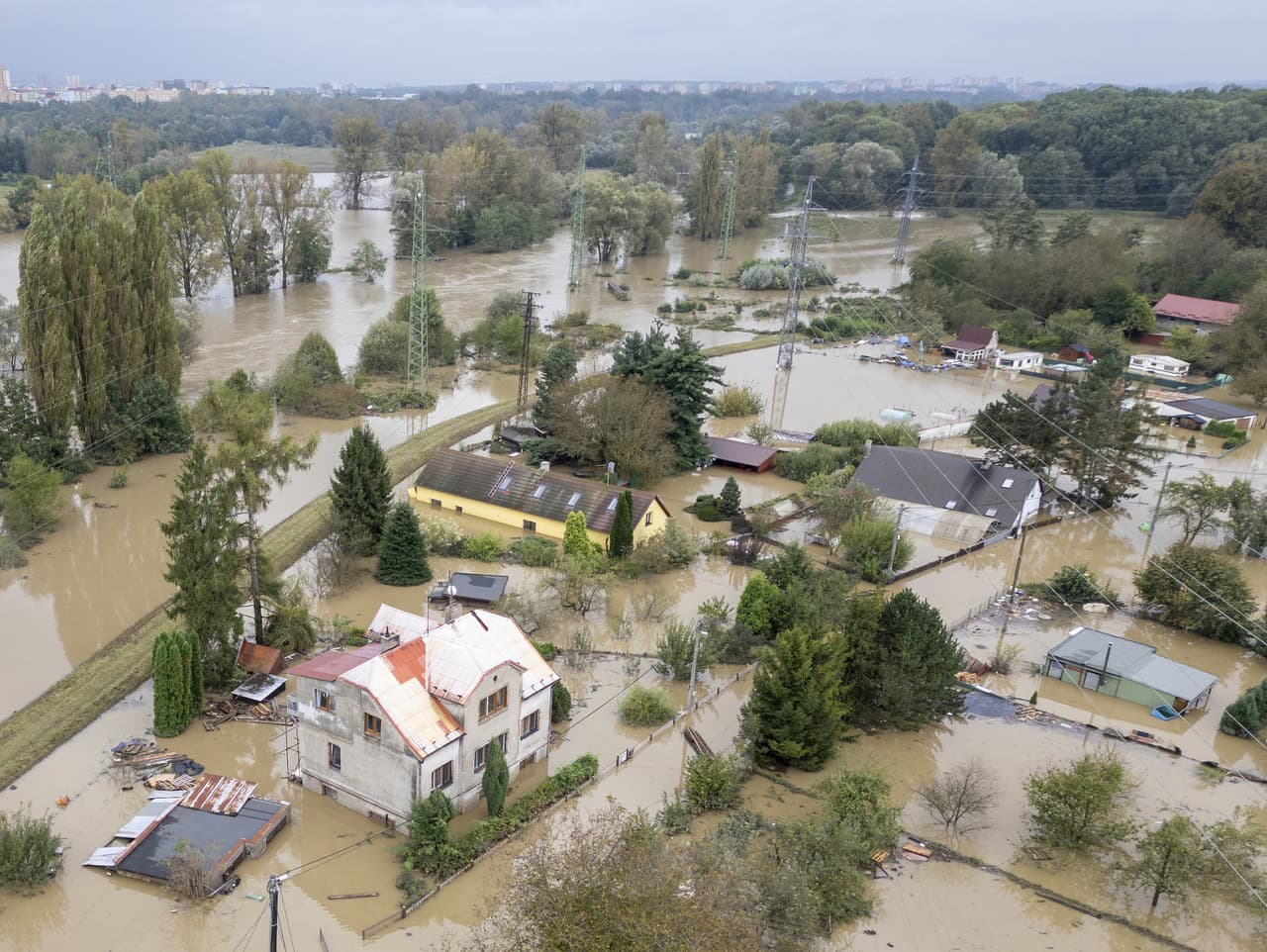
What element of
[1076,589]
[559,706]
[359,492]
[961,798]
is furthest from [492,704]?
[1076,589]

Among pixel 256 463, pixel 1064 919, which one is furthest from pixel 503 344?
pixel 1064 919

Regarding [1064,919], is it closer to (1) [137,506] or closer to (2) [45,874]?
(2) [45,874]

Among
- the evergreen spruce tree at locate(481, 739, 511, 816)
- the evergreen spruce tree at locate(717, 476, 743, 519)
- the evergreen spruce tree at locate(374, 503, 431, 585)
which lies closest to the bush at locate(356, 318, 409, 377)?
the evergreen spruce tree at locate(717, 476, 743, 519)

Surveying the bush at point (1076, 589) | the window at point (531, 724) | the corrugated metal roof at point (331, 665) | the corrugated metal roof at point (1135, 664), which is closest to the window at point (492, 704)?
the window at point (531, 724)

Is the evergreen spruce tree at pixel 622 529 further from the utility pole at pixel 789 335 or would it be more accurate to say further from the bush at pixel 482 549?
the utility pole at pixel 789 335

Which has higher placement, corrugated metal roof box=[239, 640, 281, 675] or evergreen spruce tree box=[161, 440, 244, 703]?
evergreen spruce tree box=[161, 440, 244, 703]

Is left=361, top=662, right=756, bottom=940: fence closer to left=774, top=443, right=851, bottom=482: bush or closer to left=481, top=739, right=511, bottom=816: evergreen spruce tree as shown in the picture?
left=481, top=739, right=511, bottom=816: evergreen spruce tree

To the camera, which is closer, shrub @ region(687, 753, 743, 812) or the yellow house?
shrub @ region(687, 753, 743, 812)

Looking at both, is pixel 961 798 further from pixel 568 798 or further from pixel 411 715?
pixel 411 715
